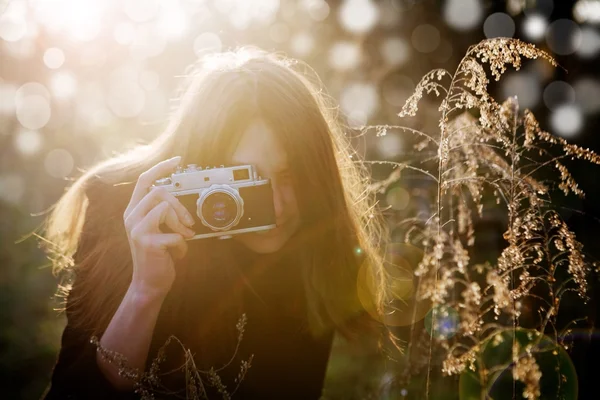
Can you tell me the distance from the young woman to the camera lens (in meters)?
0.06

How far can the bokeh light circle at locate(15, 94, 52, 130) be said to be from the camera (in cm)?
560

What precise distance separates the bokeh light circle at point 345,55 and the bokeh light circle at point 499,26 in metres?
1.07

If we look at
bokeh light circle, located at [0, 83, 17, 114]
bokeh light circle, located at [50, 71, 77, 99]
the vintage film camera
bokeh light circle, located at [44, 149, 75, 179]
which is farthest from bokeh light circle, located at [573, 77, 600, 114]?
bokeh light circle, located at [0, 83, 17, 114]

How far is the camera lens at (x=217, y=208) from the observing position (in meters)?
1.65

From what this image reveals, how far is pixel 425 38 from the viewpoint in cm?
450

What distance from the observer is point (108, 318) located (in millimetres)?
1714

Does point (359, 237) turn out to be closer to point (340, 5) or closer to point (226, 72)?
point (226, 72)

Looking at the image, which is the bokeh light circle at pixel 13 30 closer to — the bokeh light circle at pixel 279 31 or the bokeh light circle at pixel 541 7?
the bokeh light circle at pixel 279 31

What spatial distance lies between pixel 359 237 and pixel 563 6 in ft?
7.81

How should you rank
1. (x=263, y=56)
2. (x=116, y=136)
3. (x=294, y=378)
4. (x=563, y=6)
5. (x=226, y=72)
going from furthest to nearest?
1. (x=116, y=136)
2. (x=563, y=6)
3. (x=294, y=378)
4. (x=263, y=56)
5. (x=226, y=72)

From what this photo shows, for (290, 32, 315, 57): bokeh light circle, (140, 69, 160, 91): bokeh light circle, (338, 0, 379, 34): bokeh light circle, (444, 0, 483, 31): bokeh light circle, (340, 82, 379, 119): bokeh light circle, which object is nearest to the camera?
(444, 0, 483, 31): bokeh light circle

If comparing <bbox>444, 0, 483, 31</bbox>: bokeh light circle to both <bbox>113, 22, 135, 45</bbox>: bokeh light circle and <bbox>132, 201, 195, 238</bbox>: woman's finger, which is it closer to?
<bbox>113, 22, 135, 45</bbox>: bokeh light circle

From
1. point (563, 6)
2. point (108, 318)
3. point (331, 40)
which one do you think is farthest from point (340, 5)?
point (108, 318)

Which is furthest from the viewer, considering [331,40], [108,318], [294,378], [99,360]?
[331,40]
